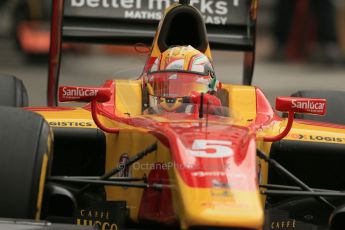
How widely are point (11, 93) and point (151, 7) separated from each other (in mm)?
1559

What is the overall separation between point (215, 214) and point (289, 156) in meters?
1.59

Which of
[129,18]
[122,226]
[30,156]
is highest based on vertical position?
[129,18]

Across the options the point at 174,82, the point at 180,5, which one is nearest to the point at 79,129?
the point at 174,82

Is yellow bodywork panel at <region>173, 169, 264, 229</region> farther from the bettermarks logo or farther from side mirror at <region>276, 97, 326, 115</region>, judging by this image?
the bettermarks logo

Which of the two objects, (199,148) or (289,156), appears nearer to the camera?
(199,148)

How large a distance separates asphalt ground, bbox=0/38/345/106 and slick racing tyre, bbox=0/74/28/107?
13.2ft

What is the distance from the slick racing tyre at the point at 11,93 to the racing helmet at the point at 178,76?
0.99 m

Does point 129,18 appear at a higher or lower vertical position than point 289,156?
higher

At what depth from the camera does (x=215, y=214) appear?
4.66 metres

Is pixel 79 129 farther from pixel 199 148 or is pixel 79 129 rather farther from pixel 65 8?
pixel 65 8

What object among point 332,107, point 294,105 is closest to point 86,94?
point 294,105

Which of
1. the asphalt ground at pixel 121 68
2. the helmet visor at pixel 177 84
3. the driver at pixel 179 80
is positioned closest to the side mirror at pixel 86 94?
the driver at pixel 179 80

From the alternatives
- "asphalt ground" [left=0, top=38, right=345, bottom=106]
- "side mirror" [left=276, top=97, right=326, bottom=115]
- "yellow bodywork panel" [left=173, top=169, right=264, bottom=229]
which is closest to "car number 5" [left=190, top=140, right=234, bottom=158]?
"yellow bodywork panel" [left=173, top=169, right=264, bottom=229]

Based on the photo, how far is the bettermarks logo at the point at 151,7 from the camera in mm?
8055
